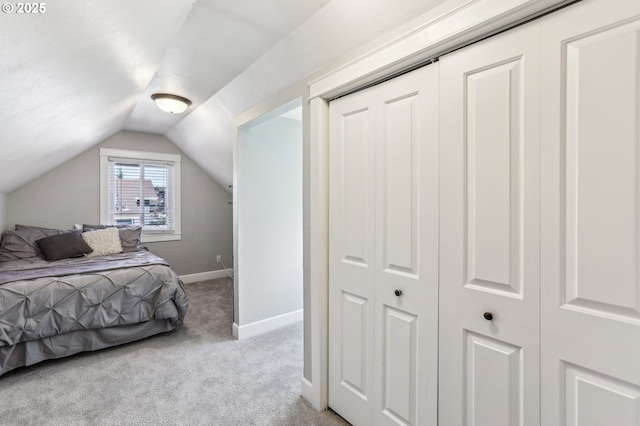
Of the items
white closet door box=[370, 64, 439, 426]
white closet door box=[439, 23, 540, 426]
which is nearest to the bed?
white closet door box=[370, 64, 439, 426]

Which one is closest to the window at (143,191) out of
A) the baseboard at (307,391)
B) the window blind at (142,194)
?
the window blind at (142,194)

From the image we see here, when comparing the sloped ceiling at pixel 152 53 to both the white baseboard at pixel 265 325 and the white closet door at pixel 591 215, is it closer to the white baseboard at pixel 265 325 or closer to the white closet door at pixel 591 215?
the white closet door at pixel 591 215

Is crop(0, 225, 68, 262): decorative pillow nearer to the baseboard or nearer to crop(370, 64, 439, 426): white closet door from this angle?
the baseboard

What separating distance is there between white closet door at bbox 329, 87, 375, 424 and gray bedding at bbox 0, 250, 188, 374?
181cm

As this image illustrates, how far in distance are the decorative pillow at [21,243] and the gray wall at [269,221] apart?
2.47 meters

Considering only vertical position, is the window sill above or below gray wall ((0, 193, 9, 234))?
below

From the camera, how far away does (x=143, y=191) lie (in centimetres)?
458

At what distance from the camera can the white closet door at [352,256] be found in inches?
62.7

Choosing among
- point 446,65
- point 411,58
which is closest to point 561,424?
point 446,65

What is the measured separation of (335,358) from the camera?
1.79 metres

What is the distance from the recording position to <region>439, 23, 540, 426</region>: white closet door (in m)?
1.04

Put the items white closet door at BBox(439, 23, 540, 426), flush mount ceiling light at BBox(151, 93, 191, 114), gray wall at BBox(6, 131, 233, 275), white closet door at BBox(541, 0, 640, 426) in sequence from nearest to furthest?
white closet door at BBox(541, 0, 640, 426)
white closet door at BBox(439, 23, 540, 426)
flush mount ceiling light at BBox(151, 93, 191, 114)
gray wall at BBox(6, 131, 233, 275)

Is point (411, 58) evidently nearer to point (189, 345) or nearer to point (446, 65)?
point (446, 65)

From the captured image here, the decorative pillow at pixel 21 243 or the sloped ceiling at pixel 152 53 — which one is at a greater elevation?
the sloped ceiling at pixel 152 53
